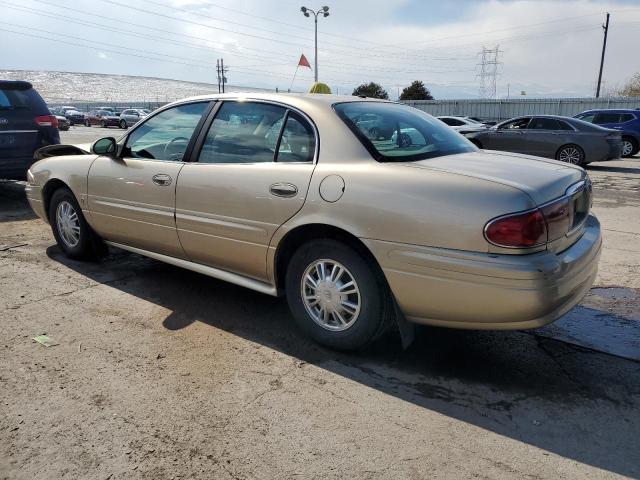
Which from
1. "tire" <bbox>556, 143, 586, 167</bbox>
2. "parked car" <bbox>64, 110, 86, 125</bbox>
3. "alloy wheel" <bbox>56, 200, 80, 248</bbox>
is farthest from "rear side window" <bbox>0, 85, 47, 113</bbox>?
"parked car" <bbox>64, 110, 86, 125</bbox>

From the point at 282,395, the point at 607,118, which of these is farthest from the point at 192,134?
the point at 607,118

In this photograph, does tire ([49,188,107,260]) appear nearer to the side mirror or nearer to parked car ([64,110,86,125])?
the side mirror

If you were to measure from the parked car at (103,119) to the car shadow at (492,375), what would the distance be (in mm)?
41953

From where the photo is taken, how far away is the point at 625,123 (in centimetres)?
1778

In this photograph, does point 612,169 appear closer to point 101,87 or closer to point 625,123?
point 625,123

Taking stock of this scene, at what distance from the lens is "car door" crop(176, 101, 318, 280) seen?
3.36 metres

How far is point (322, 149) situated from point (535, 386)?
6.01ft

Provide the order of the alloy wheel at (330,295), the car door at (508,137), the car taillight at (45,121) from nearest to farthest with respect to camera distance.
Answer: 1. the alloy wheel at (330,295)
2. the car taillight at (45,121)
3. the car door at (508,137)

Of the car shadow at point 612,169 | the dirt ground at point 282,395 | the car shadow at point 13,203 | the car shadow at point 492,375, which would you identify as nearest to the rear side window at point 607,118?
the car shadow at point 612,169

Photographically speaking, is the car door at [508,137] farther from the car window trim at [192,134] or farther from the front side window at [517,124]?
the car window trim at [192,134]

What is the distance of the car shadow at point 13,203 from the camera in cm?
732

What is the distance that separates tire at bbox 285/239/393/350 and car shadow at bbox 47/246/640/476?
0.15 metres

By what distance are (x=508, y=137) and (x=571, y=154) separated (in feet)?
5.49

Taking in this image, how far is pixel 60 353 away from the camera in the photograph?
3359 millimetres
